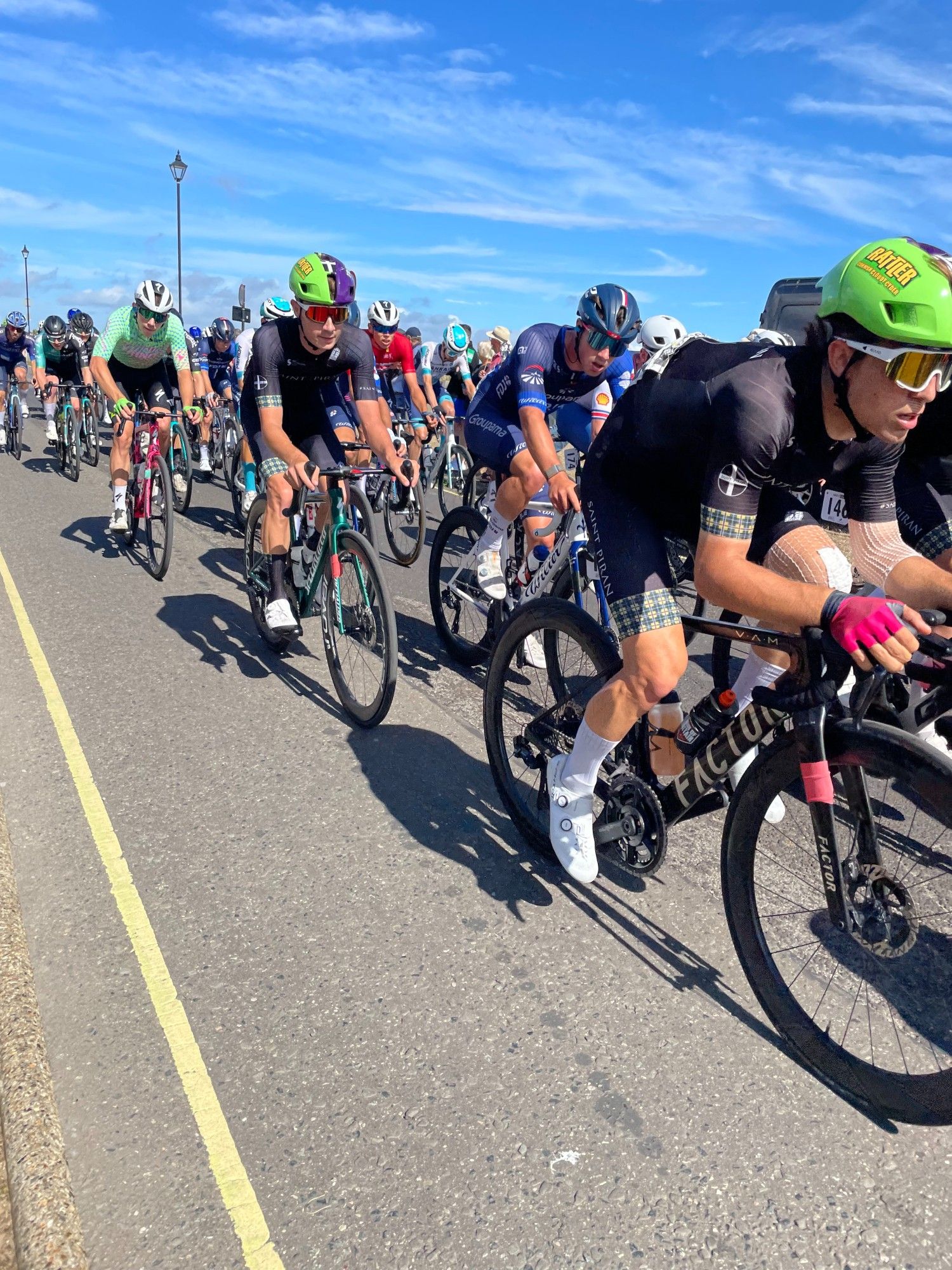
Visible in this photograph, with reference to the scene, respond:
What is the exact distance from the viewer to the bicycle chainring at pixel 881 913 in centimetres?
237

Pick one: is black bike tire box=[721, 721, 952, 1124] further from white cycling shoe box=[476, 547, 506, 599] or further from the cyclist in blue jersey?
the cyclist in blue jersey

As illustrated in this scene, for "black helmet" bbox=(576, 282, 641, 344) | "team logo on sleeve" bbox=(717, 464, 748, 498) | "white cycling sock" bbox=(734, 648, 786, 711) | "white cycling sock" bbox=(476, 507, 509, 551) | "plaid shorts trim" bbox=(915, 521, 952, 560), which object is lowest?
"white cycling sock" bbox=(734, 648, 786, 711)

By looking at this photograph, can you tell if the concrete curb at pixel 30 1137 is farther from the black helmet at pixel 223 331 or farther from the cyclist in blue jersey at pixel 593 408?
the black helmet at pixel 223 331

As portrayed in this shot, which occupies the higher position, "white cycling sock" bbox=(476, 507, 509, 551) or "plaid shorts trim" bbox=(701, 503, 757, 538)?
"plaid shorts trim" bbox=(701, 503, 757, 538)

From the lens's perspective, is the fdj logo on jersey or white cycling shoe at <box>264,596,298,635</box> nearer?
the fdj logo on jersey

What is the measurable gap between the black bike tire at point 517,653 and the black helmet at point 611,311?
2.04m

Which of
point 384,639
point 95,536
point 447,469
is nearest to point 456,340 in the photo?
point 447,469

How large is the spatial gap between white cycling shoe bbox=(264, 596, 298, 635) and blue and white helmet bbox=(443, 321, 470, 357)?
29.5 ft

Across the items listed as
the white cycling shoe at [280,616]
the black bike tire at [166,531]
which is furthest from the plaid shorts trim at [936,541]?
the black bike tire at [166,531]

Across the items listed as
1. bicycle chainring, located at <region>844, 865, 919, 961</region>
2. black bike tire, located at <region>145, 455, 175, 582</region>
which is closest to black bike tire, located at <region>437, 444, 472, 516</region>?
black bike tire, located at <region>145, 455, 175, 582</region>

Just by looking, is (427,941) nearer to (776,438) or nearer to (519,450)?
(776,438)

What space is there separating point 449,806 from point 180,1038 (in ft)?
5.42

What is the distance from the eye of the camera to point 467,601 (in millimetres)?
5801

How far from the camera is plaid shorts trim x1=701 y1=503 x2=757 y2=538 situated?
2.49 meters
